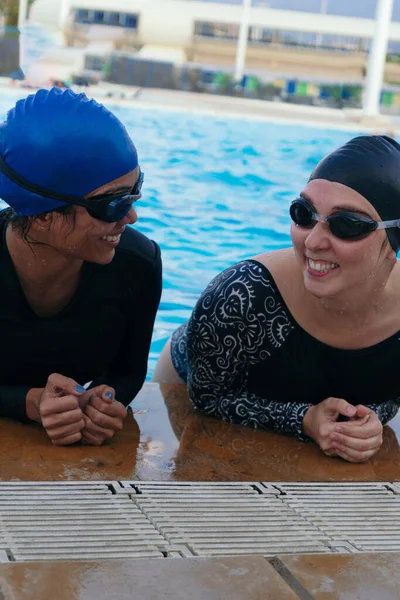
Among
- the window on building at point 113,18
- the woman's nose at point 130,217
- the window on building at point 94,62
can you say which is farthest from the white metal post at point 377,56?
the woman's nose at point 130,217

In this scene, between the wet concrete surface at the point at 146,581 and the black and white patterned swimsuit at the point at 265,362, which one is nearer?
the wet concrete surface at the point at 146,581

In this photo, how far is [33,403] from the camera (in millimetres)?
3479

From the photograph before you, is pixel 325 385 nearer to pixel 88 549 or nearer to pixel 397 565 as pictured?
pixel 397 565

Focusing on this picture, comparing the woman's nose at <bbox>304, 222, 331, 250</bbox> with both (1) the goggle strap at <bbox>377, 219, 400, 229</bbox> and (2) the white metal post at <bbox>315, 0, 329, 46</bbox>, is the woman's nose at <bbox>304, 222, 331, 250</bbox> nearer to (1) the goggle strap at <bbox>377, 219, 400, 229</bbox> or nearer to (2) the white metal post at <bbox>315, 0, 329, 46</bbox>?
(1) the goggle strap at <bbox>377, 219, 400, 229</bbox>

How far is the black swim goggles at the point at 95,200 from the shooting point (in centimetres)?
311

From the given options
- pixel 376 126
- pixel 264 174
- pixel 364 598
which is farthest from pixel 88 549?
pixel 376 126

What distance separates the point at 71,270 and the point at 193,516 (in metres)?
1.12

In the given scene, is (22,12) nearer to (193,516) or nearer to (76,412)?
(76,412)

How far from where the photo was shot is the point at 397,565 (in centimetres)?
255

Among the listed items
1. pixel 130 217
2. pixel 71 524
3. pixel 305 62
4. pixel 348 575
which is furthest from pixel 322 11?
pixel 348 575

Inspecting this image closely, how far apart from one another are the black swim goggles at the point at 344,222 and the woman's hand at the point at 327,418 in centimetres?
66

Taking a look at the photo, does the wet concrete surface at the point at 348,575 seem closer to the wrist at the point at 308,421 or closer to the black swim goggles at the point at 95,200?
the wrist at the point at 308,421

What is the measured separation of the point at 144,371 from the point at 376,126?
25.3 m

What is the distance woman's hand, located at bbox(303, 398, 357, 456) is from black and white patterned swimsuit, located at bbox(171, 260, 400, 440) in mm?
100
